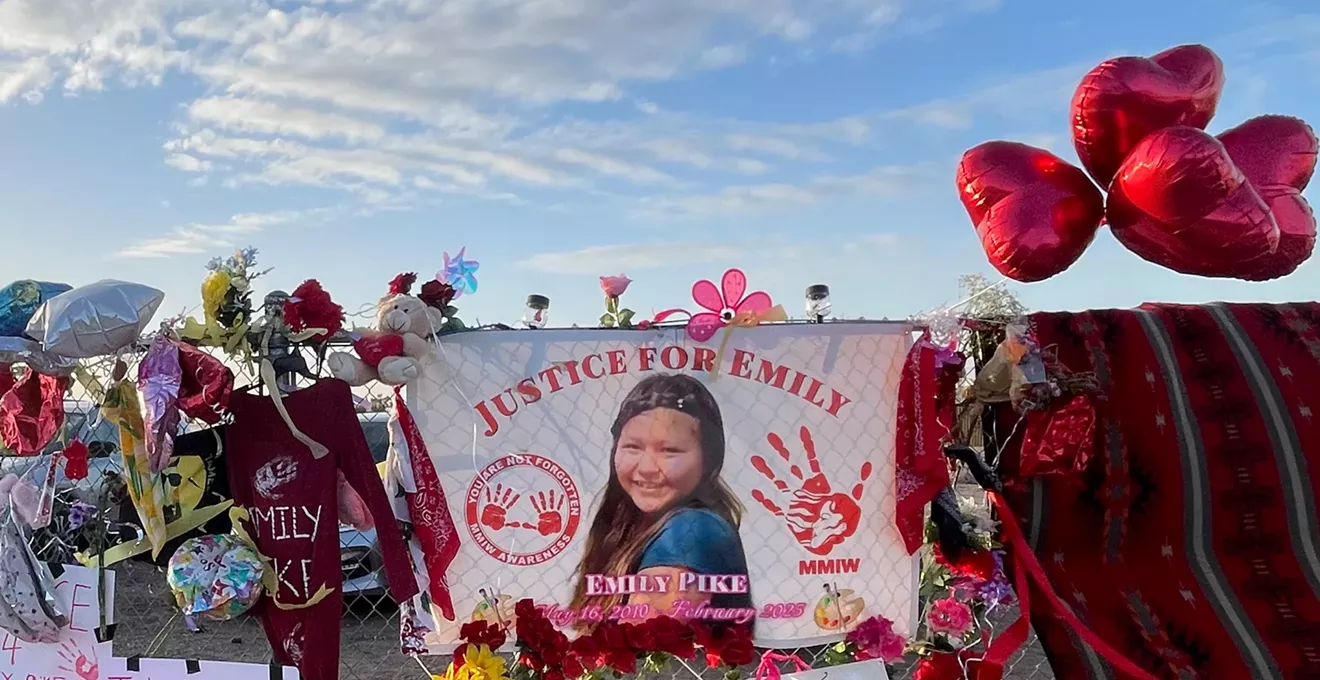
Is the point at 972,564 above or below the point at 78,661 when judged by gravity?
above

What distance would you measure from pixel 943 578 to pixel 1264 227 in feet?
4.36

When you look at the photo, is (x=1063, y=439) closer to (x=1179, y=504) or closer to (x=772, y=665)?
(x=1179, y=504)

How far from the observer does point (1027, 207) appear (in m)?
2.65

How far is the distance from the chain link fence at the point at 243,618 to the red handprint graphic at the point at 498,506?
112mm

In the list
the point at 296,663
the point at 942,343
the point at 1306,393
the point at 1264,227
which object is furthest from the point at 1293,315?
the point at 296,663

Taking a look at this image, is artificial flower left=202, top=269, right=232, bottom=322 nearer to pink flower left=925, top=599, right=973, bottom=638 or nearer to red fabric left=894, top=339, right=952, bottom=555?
red fabric left=894, top=339, right=952, bottom=555

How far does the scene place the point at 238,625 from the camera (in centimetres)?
663

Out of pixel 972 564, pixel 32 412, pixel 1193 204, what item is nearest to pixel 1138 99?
pixel 1193 204

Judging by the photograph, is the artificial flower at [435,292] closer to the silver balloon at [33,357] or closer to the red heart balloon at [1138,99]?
the silver balloon at [33,357]

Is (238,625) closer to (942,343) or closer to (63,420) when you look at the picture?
(63,420)

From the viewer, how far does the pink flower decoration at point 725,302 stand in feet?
9.18

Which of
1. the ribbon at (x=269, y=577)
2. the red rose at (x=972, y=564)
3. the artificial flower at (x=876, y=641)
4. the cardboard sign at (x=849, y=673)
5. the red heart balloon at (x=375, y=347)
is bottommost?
the cardboard sign at (x=849, y=673)

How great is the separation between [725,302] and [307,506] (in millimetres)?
1309

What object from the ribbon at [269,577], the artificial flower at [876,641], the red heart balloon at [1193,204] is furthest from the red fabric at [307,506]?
the red heart balloon at [1193,204]
